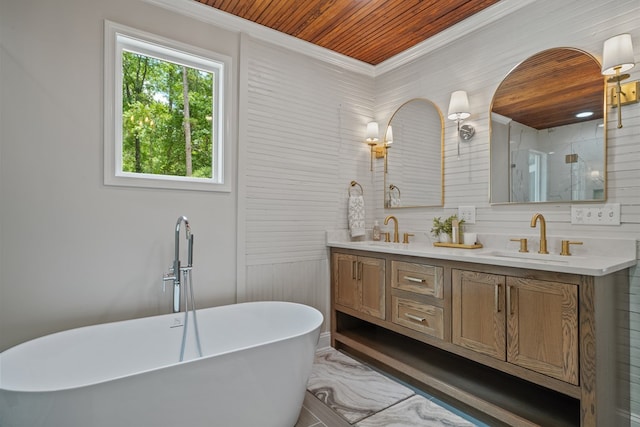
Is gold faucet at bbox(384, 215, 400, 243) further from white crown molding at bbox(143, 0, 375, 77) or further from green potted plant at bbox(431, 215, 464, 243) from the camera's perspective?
white crown molding at bbox(143, 0, 375, 77)

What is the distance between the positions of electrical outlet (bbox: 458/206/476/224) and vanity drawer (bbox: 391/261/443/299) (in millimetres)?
617

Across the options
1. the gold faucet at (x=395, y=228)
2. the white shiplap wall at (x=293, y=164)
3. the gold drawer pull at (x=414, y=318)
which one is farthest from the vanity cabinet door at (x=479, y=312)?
the white shiplap wall at (x=293, y=164)

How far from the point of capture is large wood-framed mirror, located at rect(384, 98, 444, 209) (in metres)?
2.77

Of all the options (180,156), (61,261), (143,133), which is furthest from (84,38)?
(61,261)

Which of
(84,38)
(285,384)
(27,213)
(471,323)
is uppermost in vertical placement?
(84,38)

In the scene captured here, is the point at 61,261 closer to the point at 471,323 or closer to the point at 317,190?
the point at 317,190

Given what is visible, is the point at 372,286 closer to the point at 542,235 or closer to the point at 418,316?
the point at 418,316

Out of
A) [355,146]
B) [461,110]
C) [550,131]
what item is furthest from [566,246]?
[355,146]

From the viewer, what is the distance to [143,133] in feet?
7.52

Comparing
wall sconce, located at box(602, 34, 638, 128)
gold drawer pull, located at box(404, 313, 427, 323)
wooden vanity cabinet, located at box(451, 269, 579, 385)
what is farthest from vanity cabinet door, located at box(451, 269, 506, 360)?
wall sconce, located at box(602, 34, 638, 128)

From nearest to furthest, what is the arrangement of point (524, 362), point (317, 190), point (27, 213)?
point (524, 362) < point (27, 213) < point (317, 190)

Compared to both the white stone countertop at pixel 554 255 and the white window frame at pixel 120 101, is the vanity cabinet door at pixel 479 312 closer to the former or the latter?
the white stone countertop at pixel 554 255

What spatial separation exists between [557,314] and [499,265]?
329 millimetres

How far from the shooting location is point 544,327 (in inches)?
62.7
